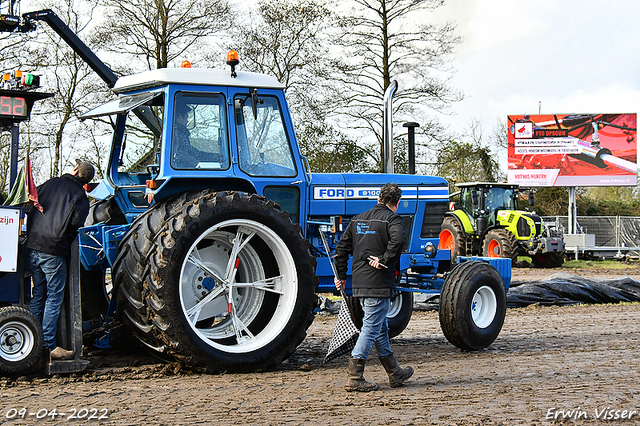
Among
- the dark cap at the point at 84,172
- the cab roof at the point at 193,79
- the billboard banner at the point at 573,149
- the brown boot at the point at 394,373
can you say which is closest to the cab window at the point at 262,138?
the cab roof at the point at 193,79

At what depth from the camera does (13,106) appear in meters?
7.32

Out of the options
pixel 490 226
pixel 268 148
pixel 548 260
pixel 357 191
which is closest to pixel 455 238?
pixel 490 226

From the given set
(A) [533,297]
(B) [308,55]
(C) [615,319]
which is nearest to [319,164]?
(B) [308,55]

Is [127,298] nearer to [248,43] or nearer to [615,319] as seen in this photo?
[615,319]

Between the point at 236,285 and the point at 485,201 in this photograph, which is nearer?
the point at 236,285

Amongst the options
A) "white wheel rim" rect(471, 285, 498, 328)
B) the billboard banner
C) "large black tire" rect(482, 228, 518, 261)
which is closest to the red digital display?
"white wheel rim" rect(471, 285, 498, 328)

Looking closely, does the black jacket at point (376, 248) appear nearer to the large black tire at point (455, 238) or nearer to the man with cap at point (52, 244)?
the man with cap at point (52, 244)

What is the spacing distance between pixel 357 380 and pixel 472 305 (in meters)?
2.43

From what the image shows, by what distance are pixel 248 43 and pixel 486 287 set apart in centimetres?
1598

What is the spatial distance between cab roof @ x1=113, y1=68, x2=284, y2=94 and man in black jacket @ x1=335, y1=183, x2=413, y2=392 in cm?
186

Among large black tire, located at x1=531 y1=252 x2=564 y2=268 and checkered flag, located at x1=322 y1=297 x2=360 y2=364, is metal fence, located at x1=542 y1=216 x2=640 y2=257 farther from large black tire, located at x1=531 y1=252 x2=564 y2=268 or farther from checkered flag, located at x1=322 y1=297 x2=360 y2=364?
checkered flag, located at x1=322 y1=297 x2=360 y2=364

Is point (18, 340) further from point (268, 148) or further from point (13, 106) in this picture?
point (13, 106)

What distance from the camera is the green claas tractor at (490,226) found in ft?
67.1

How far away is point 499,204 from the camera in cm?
2106
